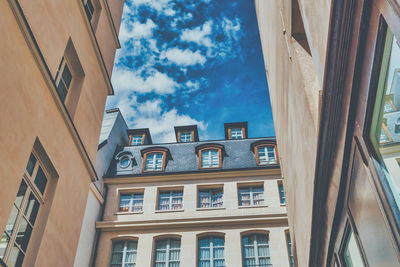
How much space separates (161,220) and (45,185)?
1596 centimetres

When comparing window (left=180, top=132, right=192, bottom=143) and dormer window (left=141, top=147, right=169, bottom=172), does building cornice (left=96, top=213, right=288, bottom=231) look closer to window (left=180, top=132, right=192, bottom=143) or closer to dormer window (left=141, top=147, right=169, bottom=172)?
dormer window (left=141, top=147, right=169, bottom=172)

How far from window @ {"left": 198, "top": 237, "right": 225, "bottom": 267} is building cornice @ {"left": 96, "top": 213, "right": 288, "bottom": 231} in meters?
0.86

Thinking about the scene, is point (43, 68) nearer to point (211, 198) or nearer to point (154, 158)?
point (211, 198)

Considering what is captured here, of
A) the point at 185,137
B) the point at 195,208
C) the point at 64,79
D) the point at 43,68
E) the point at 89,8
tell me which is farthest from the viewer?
the point at 185,137

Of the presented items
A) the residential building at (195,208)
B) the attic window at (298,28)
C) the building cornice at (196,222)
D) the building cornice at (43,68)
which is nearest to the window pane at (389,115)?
the attic window at (298,28)

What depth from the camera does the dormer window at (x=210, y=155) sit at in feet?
85.8

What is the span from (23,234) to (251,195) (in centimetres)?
1866

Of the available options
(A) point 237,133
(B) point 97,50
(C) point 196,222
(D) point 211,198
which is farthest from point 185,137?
(B) point 97,50

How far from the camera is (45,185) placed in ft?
25.3

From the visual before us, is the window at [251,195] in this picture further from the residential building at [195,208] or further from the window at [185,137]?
the window at [185,137]

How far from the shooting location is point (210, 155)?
88.1 ft

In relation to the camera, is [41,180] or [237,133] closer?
[41,180]

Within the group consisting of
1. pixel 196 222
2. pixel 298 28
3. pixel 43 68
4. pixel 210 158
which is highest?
pixel 210 158

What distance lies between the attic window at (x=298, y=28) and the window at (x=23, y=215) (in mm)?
5422
